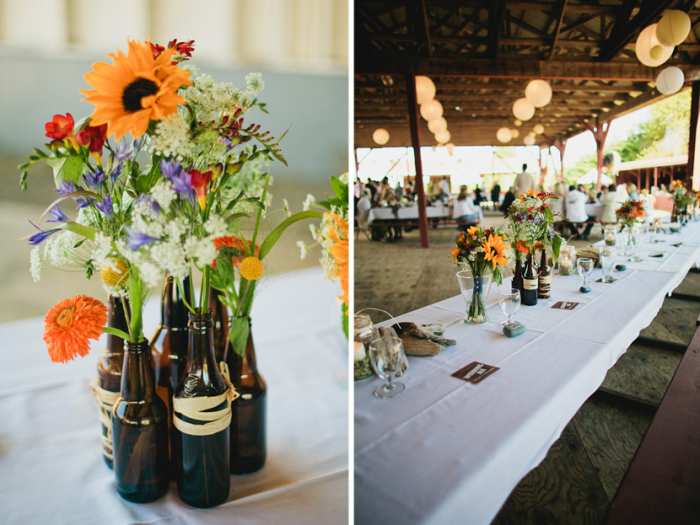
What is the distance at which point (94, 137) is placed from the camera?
1.87 ft

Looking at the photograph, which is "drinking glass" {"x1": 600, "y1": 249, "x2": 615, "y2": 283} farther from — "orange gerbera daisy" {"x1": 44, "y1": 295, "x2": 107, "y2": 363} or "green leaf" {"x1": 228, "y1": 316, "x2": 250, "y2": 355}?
"orange gerbera daisy" {"x1": 44, "y1": 295, "x2": 107, "y2": 363}

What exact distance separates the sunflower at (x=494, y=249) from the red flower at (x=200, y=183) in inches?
41.7

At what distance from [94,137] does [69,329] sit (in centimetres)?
27

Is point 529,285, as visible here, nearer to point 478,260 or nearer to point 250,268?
point 478,260

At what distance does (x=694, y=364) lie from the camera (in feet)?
4.90

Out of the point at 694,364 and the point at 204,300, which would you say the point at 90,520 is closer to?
the point at 204,300

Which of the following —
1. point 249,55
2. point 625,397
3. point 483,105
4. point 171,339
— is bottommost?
point 625,397

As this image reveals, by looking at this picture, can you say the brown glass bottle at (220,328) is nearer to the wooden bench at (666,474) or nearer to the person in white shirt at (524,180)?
the wooden bench at (666,474)

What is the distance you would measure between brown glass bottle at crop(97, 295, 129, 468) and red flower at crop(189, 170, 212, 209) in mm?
253

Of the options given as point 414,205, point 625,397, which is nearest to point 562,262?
point 625,397

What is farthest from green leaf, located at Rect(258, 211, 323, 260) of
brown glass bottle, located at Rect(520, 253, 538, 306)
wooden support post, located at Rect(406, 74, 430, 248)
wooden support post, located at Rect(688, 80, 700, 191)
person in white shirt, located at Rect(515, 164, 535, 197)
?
wooden support post, located at Rect(688, 80, 700, 191)

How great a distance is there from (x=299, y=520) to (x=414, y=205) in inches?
353

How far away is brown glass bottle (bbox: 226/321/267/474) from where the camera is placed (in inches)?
28.0

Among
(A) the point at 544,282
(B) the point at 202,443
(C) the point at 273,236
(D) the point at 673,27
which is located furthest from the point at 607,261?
(D) the point at 673,27
